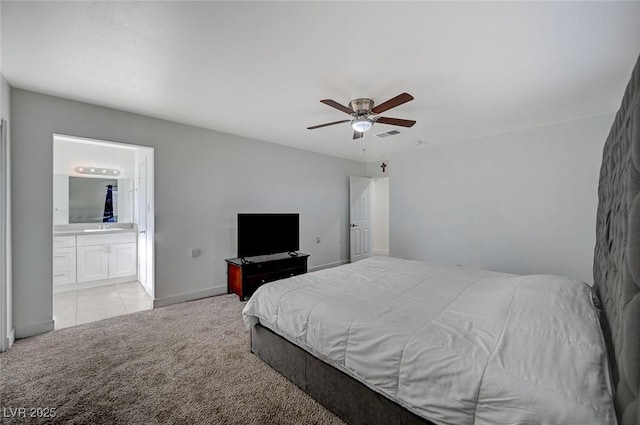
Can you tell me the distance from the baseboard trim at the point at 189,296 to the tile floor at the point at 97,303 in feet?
0.52

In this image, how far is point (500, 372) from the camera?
Result: 1137 mm

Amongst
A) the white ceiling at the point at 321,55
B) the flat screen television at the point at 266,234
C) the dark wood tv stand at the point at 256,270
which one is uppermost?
the white ceiling at the point at 321,55

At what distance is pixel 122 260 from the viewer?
15.9ft

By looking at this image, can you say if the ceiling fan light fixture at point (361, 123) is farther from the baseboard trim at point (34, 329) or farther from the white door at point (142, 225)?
the baseboard trim at point (34, 329)

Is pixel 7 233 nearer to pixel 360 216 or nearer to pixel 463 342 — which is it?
pixel 463 342

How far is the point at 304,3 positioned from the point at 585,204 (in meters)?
4.28

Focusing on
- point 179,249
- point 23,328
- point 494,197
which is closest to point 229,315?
point 179,249

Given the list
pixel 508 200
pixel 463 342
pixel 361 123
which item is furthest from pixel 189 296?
pixel 508 200

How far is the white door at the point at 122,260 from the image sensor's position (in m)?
4.75

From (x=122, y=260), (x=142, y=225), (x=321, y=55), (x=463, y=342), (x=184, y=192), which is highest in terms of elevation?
(x=321, y=55)

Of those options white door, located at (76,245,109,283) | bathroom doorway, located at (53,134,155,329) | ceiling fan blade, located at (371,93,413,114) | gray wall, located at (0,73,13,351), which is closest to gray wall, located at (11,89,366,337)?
gray wall, located at (0,73,13,351)

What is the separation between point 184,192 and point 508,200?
4961 mm

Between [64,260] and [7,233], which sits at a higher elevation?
[7,233]

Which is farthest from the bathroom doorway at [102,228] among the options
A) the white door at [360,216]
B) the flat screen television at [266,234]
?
the white door at [360,216]
